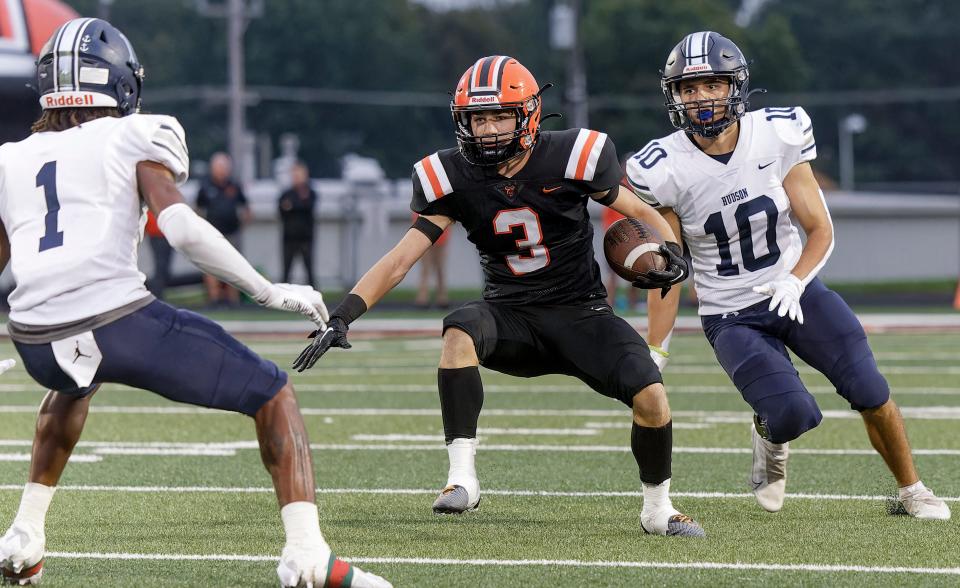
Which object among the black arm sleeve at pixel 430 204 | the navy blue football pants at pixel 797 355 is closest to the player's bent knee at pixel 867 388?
the navy blue football pants at pixel 797 355

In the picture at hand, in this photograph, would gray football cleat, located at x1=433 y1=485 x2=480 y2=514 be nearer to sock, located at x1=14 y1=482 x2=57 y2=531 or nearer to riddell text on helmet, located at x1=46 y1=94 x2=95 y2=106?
sock, located at x1=14 y1=482 x2=57 y2=531

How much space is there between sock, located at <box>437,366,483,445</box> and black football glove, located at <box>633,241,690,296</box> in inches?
A: 26.0

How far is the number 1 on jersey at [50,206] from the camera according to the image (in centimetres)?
393

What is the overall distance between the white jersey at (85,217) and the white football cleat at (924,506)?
2660mm

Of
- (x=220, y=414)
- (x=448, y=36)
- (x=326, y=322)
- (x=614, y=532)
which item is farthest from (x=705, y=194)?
(x=448, y=36)

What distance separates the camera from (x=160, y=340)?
3920 millimetres

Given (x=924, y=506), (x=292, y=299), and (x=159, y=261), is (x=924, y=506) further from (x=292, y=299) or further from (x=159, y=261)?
(x=159, y=261)

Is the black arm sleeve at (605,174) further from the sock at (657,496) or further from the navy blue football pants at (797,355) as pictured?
the sock at (657,496)

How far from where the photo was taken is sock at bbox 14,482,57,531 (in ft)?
13.9

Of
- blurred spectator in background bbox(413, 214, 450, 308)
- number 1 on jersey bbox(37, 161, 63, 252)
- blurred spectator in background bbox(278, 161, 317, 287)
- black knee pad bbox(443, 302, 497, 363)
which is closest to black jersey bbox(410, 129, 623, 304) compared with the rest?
black knee pad bbox(443, 302, 497, 363)

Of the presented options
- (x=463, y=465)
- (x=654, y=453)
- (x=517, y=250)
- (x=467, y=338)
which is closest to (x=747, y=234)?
(x=517, y=250)

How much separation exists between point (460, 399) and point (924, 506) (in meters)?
1.58

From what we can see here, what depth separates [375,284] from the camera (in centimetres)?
510

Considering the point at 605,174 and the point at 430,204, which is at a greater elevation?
the point at 605,174
